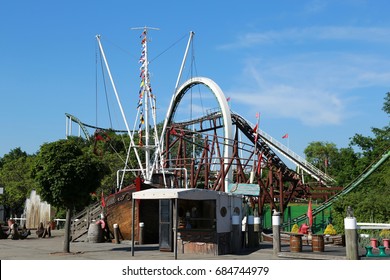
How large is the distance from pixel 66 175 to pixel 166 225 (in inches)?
186

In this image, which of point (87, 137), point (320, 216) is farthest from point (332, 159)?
point (320, 216)

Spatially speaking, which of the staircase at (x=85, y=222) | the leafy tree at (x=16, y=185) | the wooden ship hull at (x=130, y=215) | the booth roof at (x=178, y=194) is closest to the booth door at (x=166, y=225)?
the booth roof at (x=178, y=194)

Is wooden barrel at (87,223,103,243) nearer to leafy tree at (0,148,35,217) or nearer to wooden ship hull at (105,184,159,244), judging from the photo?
wooden ship hull at (105,184,159,244)

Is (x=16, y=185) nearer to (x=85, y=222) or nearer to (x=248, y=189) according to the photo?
(x=85, y=222)

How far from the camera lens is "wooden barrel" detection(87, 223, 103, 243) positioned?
93.6 ft

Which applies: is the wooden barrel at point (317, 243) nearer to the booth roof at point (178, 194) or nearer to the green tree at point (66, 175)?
the booth roof at point (178, 194)

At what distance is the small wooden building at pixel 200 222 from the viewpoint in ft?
65.7

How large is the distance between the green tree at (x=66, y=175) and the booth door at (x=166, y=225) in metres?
3.38

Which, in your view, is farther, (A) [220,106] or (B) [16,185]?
→ (B) [16,185]

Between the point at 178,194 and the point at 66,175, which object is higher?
the point at 66,175

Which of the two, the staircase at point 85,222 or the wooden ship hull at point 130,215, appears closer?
the wooden ship hull at point 130,215

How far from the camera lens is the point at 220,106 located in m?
43.0

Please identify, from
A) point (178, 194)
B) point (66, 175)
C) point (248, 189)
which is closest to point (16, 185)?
point (248, 189)
